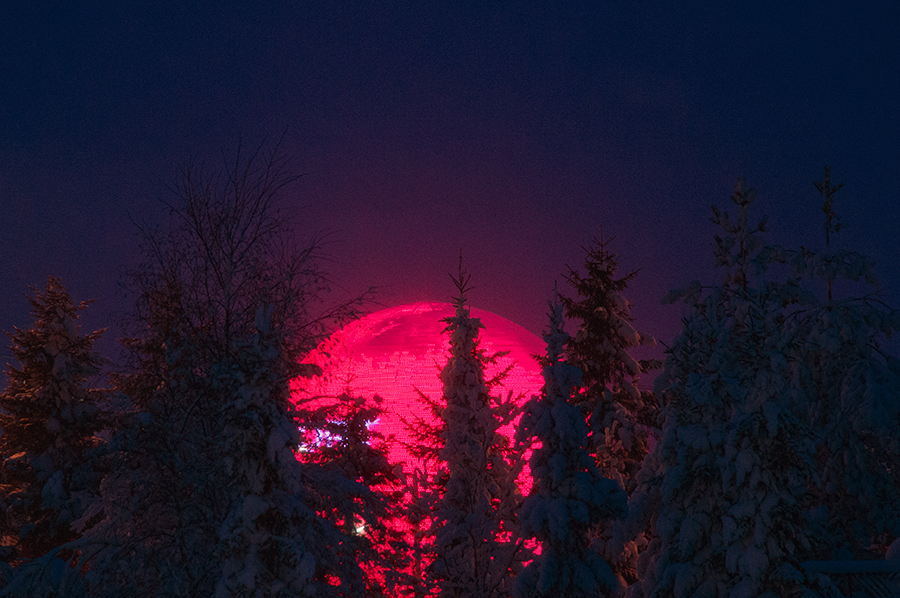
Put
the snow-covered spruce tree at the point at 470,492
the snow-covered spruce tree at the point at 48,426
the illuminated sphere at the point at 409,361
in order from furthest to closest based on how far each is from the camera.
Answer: the illuminated sphere at the point at 409,361 → the snow-covered spruce tree at the point at 48,426 → the snow-covered spruce tree at the point at 470,492

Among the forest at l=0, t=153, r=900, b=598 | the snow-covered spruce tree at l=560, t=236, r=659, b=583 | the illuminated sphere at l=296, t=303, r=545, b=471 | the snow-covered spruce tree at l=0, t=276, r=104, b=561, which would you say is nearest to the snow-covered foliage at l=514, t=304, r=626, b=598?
the forest at l=0, t=153, r=900, b=598

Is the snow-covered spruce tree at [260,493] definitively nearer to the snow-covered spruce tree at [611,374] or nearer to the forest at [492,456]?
the forest at [492,456]

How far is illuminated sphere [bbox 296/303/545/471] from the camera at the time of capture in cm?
2389

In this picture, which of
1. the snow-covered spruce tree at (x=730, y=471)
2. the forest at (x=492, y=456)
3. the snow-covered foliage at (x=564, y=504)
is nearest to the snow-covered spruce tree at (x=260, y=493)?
the forest at (x=492, y=456)

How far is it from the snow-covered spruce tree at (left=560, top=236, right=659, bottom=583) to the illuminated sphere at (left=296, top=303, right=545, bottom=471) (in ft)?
9.53

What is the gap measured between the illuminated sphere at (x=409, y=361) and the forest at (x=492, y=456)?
90.2 inches

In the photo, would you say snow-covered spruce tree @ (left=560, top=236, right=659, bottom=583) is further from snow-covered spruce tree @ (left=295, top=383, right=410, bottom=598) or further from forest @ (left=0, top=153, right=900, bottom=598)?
snow-covered spruce tree @ (left=295, top=383, right=410, bottom=598)

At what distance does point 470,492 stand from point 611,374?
19.5 feet

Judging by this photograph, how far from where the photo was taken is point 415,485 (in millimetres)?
19391

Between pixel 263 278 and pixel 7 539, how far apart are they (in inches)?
669

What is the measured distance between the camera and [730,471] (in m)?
13.9

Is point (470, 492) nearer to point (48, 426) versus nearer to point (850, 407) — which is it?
point (850, 407)

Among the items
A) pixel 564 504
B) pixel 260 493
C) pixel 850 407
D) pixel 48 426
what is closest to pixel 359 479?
pixel 564 504

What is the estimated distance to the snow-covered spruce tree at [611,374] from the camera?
20.1 meters
